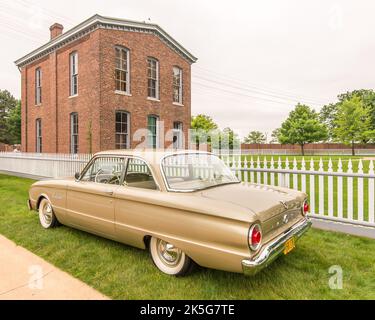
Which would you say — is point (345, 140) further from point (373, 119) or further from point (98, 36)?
point (98, 36)

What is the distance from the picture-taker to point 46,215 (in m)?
5.43

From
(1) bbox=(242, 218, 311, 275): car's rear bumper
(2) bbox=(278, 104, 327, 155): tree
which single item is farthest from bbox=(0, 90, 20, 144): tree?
(1) bbox=(242, 218, 311, 275): car's rear bumper

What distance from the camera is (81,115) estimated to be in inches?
631

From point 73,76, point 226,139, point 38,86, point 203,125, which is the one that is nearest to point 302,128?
point 226,139

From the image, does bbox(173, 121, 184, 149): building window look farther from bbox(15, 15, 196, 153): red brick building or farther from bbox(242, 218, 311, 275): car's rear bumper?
bbox(242, 218, 311, 275): car's rear bumper

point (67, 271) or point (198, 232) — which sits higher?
point (198, 232)

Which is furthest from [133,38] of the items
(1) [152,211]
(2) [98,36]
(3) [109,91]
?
(1) [152,211]

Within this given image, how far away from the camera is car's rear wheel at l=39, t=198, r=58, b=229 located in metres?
5.27

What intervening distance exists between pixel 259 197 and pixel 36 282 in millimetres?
2929

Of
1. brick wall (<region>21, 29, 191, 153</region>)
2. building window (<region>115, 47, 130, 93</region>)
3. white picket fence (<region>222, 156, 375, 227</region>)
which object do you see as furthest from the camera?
building window (<region>115, 47, 130, 93</region>)

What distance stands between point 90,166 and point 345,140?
1936 inches

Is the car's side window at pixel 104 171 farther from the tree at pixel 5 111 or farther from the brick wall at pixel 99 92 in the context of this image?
the tree at pixel 5 111

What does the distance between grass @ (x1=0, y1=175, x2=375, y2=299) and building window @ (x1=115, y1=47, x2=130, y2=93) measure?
12.4m

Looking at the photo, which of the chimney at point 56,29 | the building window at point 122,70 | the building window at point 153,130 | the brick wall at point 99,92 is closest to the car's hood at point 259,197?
the brick wall at point 99,92
